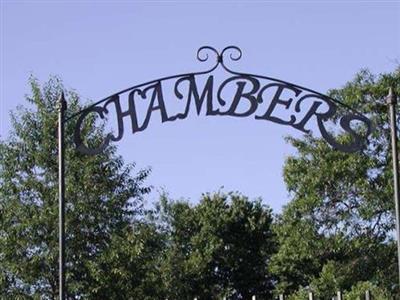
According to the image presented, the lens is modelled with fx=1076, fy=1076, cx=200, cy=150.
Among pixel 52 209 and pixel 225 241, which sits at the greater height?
pixel 225 241

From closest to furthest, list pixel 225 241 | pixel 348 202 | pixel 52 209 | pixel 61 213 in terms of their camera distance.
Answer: pixel 61 213 → pixel 52 209 → pixel 348 202 → pixel 225 241

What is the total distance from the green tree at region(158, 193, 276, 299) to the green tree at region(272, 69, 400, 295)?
13448 mm

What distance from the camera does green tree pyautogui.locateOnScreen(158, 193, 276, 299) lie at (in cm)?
4034

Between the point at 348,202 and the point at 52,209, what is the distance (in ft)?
29.6

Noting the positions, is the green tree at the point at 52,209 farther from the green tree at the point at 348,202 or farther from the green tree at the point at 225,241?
the green tree at the point at 225,241

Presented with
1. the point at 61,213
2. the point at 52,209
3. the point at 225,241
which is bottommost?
the point at 61,213

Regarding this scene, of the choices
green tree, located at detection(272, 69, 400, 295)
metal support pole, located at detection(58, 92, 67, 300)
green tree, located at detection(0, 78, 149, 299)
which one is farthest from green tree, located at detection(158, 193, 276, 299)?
metal support pole, located at detection(58, 92, 67, 300)

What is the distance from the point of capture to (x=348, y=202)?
25844mm

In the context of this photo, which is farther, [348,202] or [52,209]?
[348,202]

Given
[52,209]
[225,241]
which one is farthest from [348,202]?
[225,241]

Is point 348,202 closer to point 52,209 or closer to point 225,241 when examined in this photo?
point 52,209

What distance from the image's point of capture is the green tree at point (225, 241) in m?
40.3

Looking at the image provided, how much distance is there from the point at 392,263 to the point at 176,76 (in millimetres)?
17083

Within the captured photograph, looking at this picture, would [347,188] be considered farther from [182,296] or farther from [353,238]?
[182,296]
